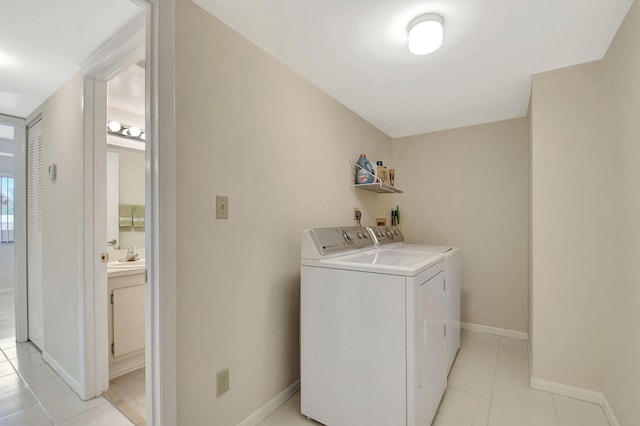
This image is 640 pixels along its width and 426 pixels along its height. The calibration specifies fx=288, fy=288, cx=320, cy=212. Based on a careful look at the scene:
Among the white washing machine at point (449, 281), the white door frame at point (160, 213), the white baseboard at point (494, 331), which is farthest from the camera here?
the white baseboard at point (494, 331)

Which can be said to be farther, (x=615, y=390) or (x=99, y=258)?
(x=99, y=258)

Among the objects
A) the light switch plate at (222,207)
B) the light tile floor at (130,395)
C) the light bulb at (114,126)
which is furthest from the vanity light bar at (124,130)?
the light tile floor at (130,395)

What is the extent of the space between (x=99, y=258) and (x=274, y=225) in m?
1.17

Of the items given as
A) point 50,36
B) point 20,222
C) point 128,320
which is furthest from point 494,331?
point 20,222

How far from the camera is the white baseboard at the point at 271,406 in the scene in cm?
158

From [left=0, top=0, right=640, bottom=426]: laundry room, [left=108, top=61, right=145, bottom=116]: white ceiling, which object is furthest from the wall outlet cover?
[left=108, top=61, right=145, bottom=116]: white ceiling

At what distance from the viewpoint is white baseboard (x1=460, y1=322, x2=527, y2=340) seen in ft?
9.24

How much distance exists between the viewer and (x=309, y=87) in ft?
6.86

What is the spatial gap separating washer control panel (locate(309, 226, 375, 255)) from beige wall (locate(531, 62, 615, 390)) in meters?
1.15

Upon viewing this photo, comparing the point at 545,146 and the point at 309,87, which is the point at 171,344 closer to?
the point at 309,87

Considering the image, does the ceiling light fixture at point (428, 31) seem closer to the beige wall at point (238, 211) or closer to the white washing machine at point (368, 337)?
the beige wall at point (238, 211)

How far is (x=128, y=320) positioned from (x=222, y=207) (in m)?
1.45

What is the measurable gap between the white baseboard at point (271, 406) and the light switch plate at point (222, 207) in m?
Answer: 1.11

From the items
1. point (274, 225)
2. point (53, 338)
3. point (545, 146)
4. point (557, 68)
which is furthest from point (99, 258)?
point (557, 68)
